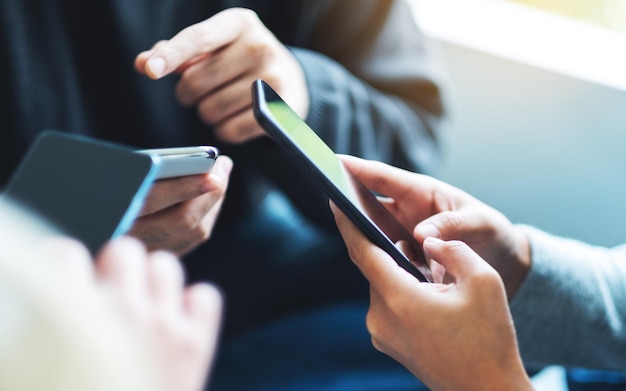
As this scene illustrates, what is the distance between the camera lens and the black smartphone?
9.6 inches

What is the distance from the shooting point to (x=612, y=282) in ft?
1.23

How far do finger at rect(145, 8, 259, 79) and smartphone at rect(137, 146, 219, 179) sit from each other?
76 mm

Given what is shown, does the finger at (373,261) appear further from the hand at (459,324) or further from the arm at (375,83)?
the arm at (375,83)

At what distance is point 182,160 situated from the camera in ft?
0.90

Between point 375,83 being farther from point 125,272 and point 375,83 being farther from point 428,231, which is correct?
point 125,272

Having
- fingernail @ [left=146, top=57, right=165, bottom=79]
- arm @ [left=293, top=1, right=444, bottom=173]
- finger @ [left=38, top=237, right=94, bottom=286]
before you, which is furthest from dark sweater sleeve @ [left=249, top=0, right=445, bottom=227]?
finger @ [left=38, top=237, right=94, bottom=286]

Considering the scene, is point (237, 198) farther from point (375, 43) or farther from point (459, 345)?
point (459, 345)

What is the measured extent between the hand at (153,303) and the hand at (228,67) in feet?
0.51

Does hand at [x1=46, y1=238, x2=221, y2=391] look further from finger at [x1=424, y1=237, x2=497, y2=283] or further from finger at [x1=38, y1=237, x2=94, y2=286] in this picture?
finger at [x1=424, y1=237, x2=497, y2=283]

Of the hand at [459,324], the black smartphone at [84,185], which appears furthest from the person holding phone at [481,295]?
the black smartphone at [84,185]

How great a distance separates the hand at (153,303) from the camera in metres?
0.21

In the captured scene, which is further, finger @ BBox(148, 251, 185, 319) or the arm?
the arm

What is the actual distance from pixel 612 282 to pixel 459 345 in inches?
6.5

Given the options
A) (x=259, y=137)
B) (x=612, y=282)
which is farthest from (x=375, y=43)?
(x=612, y=282)
